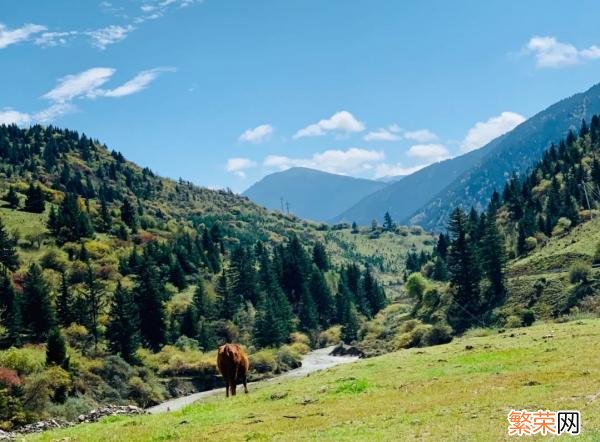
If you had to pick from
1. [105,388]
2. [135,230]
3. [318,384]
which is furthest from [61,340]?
[135,230]

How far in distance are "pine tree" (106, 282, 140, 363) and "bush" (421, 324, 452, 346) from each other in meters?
45.5

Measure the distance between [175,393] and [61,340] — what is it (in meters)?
19.9

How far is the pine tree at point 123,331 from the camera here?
93438 millimetres

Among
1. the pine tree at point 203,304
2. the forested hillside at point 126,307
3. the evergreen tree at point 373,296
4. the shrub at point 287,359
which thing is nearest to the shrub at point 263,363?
the forested hillside at point 126,307

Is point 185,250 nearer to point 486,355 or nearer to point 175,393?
point 175,393

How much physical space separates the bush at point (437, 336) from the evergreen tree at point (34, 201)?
4640 inches

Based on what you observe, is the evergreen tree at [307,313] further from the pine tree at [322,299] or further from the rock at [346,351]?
the rock at [346,351]

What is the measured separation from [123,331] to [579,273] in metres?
69.7

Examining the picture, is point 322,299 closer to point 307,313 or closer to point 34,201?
point 307,313

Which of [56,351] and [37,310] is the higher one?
[37,310]

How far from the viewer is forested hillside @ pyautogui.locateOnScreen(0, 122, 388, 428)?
7556cm

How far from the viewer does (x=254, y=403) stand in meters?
28.2

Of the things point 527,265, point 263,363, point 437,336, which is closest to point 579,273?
point 527,265

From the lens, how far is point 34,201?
16175 centimetres
